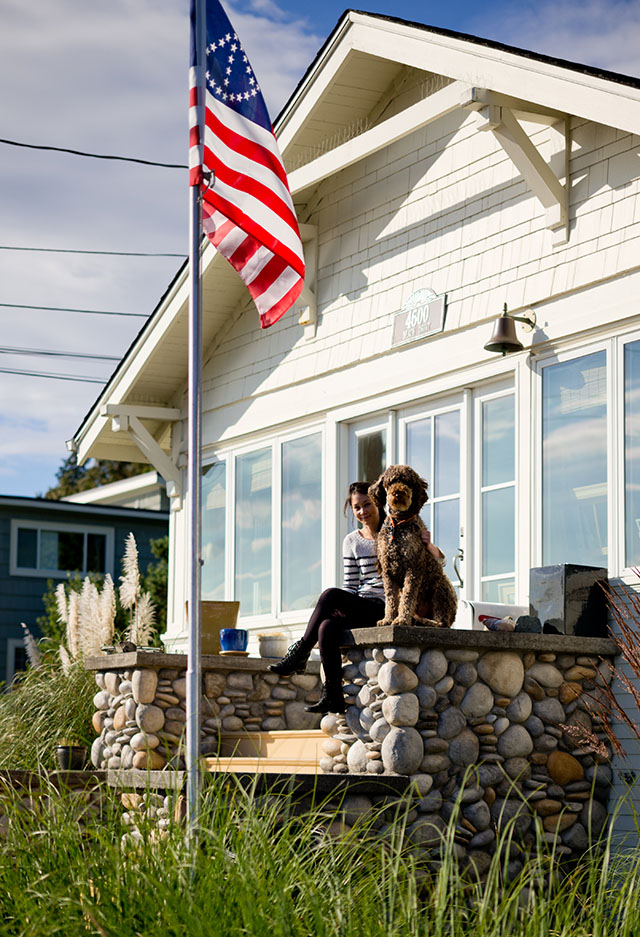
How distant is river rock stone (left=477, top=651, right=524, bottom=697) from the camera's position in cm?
718

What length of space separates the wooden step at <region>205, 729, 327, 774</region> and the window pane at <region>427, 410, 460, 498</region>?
7.04 ft

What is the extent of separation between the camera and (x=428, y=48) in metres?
9.16

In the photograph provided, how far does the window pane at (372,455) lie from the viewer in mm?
10453

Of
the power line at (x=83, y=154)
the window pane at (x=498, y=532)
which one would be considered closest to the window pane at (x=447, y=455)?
the window pane at (x=498, y=532)

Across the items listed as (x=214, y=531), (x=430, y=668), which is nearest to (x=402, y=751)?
(x=430, y=668)

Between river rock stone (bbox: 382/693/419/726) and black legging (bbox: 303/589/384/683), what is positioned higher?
black legging (bbox: 303/589/384/683)

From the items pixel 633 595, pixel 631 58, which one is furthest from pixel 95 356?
pixel 633 595

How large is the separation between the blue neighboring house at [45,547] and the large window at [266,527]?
10217mm

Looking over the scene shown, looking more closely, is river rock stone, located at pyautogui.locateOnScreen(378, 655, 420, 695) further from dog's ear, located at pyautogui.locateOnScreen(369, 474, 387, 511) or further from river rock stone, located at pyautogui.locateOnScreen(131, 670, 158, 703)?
river rock stone, located at pyautogui.locateOnScreen(131, 670, 158, 703)

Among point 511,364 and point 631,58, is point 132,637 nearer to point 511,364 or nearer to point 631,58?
point 511,364

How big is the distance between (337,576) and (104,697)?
2.36 m

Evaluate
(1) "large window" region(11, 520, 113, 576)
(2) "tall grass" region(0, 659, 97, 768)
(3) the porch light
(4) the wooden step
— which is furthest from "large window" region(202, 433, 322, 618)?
(1) "large window" region(11, 520, 113, 576)

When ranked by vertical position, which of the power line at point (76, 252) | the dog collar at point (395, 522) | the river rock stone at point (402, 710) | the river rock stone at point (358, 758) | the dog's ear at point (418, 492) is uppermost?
the power line at point (76, 252)

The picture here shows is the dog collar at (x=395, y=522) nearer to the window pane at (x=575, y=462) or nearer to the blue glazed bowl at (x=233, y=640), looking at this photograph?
the window pane at (x=575, y=462)
